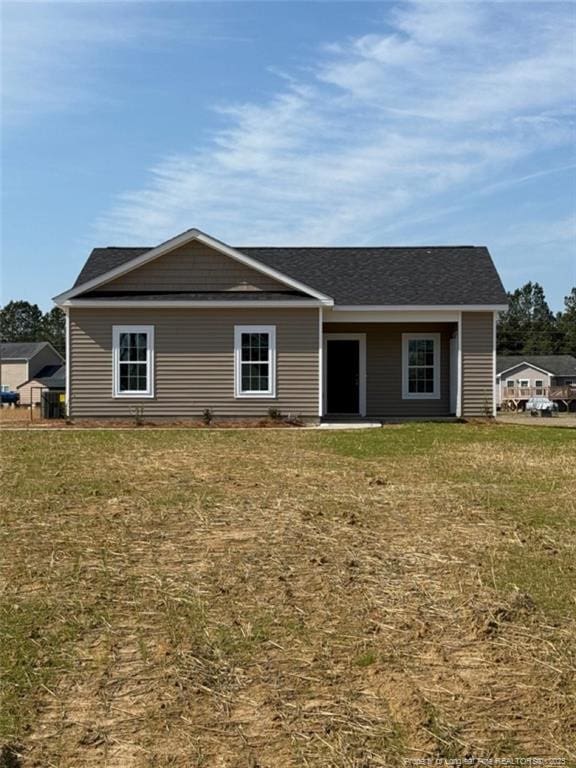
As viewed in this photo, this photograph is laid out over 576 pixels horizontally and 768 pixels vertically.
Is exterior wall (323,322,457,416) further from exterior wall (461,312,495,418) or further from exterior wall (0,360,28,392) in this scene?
exterior wall (0,360,28,392)

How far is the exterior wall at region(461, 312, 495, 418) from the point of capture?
20031 mm

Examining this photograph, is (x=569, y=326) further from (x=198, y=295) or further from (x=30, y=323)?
(x=198, y=295)

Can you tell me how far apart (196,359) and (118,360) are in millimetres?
1875

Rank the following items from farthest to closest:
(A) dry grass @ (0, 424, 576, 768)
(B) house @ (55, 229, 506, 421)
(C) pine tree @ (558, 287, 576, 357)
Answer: (C) pine tree @ (558, 287, 576, 357), (B) house @ (55, 229, 506, 421), (A) dry grass @ (0, 424, 576, 768)

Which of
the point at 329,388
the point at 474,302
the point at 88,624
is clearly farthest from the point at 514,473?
the point at 329,388

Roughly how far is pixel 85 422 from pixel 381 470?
10258 millimetres

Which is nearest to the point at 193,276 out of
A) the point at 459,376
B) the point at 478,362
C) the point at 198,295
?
the point at 198,295

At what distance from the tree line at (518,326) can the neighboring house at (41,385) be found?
27.1 meters

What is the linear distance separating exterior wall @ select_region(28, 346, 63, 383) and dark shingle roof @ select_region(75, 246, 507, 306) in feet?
138

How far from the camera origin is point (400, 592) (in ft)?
16.8

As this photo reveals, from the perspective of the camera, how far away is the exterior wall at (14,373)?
204ft

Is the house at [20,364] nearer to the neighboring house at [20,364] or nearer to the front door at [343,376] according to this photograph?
the neighboring house at [20,364]

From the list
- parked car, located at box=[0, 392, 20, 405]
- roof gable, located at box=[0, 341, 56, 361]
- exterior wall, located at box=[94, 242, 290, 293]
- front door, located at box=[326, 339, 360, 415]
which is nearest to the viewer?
exterior wall, located at box=[94, 242, 290, 293]

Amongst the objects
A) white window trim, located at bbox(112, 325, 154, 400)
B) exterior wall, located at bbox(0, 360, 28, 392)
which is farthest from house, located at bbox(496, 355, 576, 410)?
white window trim, located at bbox(112, 325, 154, 400)
